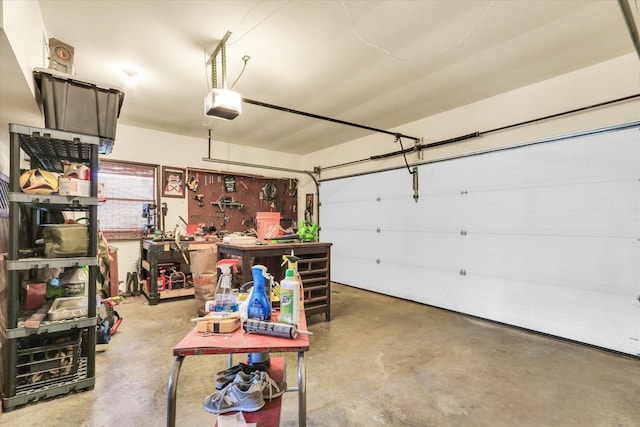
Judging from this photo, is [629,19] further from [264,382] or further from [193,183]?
[193,183]

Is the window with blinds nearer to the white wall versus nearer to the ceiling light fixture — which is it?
the ceiling light fixture

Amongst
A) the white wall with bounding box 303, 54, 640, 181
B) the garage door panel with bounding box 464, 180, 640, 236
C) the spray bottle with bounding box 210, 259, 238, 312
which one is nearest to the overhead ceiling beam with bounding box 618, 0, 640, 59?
the white wall with bounding box 303, 54, 640, 181

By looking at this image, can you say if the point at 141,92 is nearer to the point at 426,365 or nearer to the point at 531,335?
the point at 426,365

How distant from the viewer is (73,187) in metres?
2.04

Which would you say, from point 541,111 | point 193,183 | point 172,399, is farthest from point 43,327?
point 541,111

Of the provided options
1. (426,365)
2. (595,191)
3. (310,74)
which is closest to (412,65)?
(310,74)

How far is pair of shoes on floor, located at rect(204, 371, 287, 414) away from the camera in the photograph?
53.3 inches

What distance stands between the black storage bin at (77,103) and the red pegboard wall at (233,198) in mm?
3471

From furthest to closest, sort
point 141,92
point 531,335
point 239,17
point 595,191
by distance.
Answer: point 141,92 → point 531,335 → point 595,191 → point 239,17

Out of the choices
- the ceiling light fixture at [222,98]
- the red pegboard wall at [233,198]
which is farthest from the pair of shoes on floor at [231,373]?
the red pegboard wall at [233,198]

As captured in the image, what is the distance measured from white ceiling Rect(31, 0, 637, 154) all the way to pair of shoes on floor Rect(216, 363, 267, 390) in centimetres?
260

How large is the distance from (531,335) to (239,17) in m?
4.48

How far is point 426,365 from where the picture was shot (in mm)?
2594

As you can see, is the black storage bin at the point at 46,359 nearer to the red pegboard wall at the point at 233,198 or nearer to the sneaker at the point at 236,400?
the sneaker at the point at 236,400
